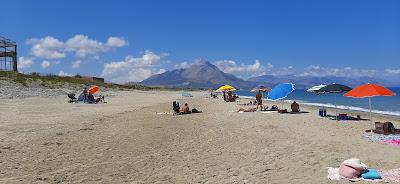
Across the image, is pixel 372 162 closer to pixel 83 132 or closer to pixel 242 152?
pixel 242 152

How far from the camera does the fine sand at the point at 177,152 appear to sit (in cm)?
983

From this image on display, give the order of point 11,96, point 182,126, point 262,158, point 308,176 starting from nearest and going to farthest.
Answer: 1. point 308,176
2. point 262,158
3. point 182,126
4. point 11,96

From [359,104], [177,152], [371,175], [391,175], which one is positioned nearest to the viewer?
[371,175]

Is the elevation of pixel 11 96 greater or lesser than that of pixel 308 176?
greater

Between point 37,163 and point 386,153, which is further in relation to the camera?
point 386,153

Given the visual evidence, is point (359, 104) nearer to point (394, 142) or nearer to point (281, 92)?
point (281, 92)

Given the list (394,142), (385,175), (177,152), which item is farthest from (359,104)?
(385,175)

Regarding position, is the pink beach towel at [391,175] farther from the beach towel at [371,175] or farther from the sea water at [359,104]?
the sea water at [359,104]

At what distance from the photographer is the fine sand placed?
9.83 meters

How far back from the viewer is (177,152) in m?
13.0

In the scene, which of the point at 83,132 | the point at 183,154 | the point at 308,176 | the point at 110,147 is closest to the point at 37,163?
the point at 110,147

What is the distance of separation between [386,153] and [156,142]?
749 cm

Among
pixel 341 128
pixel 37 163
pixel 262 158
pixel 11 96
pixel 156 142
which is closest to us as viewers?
pixel 37 163

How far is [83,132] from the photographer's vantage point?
54.8ft
